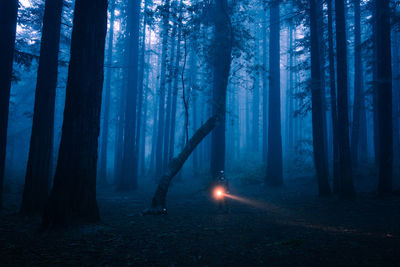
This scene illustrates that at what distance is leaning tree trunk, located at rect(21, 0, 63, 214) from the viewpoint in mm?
8320

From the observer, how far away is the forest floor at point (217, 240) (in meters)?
4.50

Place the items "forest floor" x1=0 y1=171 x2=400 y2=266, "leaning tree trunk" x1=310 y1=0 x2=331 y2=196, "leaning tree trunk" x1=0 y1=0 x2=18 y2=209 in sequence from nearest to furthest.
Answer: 1. "forest floor" x1=0 y1=171 x2=400 y2=266
2. "leaning tree trunk" x1=0 y1=0 x2=18 y2=209
3. "leaning tree trunk" x1=310 y1=0 x2=331 y2=196

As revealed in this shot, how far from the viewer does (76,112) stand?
6156mm

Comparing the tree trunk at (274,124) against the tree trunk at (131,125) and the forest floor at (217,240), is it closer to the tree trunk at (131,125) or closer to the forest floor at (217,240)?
the forest floor at (217,240)

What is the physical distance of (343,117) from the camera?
10641mm

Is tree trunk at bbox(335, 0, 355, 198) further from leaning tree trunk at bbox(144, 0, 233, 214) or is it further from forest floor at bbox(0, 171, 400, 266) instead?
leaning tree trunk at bbox(144, 0, 233, 214)

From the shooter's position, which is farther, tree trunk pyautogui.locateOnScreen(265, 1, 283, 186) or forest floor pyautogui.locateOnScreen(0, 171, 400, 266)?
tree trunk pyautogui.locateOnScreen(265, 1, 283, 186)

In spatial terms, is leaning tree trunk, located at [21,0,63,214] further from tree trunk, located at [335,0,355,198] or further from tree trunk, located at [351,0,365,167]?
tree trunk, located at [351,0,365,167]

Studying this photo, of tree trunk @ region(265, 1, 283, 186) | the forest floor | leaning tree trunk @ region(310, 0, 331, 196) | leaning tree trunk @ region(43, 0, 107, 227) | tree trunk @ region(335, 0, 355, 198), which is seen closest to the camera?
the forest floor

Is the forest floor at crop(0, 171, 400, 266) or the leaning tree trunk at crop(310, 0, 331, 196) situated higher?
the leaning tree trunk at crop(310, 0, 331, 196)

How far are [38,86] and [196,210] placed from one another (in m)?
7.16

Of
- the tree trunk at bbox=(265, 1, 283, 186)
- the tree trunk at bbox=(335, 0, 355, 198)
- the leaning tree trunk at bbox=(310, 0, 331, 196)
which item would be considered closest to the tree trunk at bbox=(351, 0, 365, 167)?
the tree trunk at bbox=(265, 1, 283, 186)

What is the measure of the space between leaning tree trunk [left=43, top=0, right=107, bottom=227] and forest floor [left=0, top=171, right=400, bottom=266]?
503 millimetres

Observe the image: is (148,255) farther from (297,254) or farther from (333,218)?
(333,218)
